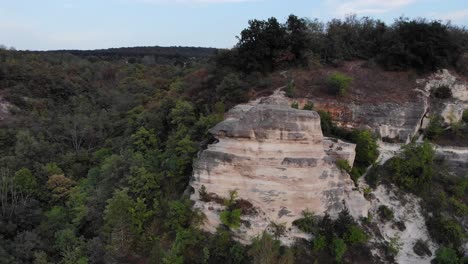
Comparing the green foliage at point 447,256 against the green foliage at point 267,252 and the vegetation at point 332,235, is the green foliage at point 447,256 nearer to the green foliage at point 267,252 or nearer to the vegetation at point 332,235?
the vegetation at point 332,235

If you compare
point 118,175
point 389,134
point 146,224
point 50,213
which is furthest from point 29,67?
point 389,134

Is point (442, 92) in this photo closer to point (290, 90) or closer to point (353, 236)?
point (290, 90)

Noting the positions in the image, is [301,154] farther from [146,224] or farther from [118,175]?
[118,175]

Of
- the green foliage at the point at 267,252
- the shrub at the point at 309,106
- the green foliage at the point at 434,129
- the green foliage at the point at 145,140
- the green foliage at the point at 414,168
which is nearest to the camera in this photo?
the green foliage at the point at 267,252

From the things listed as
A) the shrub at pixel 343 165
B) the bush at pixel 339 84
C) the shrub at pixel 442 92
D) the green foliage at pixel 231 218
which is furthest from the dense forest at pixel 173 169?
the bush at pixel 339 84

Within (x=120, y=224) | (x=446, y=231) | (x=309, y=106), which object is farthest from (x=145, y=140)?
(x=446, y=231)

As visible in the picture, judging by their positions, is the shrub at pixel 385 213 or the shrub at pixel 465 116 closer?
the shrub at pixel 385 213

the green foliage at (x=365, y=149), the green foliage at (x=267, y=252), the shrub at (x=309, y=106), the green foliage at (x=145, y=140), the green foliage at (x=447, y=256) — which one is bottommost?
the green foliage at (x=447, y=256)
